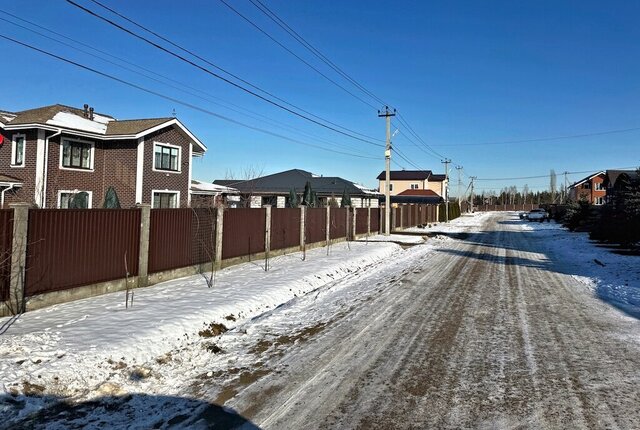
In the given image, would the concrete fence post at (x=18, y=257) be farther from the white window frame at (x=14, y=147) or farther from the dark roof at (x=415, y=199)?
the dark roof at (x=415, y=199)

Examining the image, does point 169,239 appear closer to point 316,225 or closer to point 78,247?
point 78,247

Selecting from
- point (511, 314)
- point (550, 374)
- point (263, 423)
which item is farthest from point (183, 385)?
point (511, 314)

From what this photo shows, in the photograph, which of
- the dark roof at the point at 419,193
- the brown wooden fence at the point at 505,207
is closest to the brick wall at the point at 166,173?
the dark roof at the point at 419,193

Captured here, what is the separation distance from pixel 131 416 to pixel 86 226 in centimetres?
505

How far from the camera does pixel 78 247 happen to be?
8.03 metres

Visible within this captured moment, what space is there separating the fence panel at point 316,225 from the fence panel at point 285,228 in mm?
965

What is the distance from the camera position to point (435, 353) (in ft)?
19.7

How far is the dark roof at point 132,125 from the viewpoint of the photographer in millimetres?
23570

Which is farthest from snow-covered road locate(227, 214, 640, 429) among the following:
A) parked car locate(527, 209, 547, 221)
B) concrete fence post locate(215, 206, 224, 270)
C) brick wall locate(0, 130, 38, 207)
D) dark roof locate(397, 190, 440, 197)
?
dark roof locate(397, 190, 440, 197)

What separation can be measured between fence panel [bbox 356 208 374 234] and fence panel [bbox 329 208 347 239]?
217 centimetres

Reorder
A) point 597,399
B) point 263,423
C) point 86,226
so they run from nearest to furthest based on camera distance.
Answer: point 263,423
point 597,399
point 86,226

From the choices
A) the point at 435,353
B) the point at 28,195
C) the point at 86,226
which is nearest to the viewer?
A: the point at 435,353

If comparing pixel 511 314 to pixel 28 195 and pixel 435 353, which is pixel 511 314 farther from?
pixel 28 195

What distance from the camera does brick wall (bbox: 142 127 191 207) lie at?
954 inches
